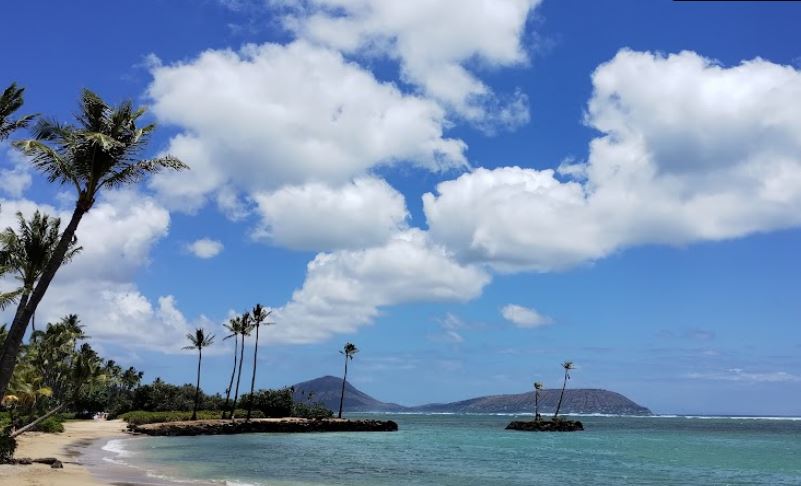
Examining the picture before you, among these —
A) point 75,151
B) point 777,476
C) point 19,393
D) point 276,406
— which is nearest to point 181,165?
point 75,151

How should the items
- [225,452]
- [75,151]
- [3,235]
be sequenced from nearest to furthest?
[75,151], [3,235], [225,452]

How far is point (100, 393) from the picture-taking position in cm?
12988

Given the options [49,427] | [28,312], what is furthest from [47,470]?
[49,427]

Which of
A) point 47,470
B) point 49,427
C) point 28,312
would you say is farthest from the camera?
point 49,427

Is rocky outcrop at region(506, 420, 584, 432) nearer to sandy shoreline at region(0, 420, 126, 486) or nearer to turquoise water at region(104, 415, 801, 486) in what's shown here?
turquoise water at region(104, 415, 801, 486)

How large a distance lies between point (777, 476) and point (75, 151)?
50083mm

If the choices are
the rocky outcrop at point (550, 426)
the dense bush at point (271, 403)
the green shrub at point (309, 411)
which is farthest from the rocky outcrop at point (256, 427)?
the rocky outcrop at point (550, 426)

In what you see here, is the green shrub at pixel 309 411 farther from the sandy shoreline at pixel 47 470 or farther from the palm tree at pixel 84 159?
the palm tree at pixel 84 159

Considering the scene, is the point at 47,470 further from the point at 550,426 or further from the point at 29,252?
the point at 550,426

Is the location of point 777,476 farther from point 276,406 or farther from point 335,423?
point 276,406

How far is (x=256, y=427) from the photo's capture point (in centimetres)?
9238

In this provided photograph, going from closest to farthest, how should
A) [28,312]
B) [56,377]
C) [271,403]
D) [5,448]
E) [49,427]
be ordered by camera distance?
[28,312]
[5,448]
[49,427]
[56,377]
[271,403]

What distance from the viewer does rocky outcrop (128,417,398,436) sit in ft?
271

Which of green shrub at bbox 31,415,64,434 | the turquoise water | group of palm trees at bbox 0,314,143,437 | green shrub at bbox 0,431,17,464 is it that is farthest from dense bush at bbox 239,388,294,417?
green shrub at bbox 0,431,17,464
